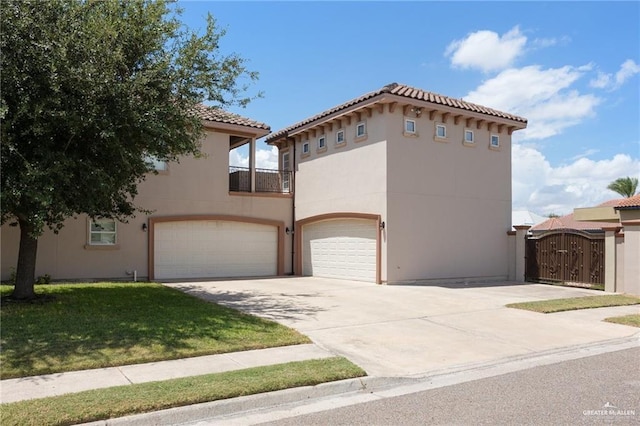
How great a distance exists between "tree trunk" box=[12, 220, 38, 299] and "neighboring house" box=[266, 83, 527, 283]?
10.2m

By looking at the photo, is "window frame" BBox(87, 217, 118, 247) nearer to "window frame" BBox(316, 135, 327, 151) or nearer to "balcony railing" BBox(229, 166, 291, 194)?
"balcony railing" BBox(229, 166, 291, 194)

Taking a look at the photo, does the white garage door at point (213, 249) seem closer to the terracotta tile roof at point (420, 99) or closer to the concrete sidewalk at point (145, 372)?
the terracotta tile roof at point (420, 99)

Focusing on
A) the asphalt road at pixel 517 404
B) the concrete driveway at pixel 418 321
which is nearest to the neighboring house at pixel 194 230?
the concrete driveway at pixel 418 321

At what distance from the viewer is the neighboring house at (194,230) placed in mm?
16844

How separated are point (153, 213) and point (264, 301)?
7292mm

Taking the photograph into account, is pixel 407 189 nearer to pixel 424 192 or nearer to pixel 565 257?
pixel 424 192

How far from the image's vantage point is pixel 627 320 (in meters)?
10.7

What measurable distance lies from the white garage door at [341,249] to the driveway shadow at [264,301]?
3.73 meters

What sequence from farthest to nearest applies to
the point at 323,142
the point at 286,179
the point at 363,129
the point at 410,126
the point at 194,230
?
1. the point at 286,179
2. the point at 323,142
3. the point at 194,230
4. the point at 363,129
5. the point at 410,126

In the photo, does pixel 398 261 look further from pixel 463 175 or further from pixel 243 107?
pixel 243 107

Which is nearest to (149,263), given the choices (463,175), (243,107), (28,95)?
(243,107)

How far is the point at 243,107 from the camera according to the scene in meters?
13.1

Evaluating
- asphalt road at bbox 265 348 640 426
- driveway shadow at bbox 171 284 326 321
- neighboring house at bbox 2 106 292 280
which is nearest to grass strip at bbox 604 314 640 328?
asphalt road at bbox 265 348 640 426

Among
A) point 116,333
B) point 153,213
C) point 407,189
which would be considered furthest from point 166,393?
point 153,213
